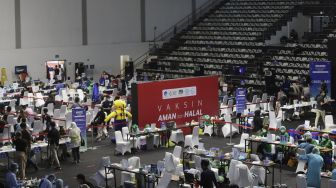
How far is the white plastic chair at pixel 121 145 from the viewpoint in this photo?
20.1 m

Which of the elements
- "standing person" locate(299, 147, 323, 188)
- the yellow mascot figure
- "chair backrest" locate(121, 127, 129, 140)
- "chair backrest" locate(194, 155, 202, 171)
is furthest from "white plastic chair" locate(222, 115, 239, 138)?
"standing person" locate(299, 147, 323, 188)

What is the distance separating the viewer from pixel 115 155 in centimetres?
2020

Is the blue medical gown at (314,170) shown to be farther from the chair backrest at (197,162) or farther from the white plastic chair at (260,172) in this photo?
the chair backrest at (197,162)

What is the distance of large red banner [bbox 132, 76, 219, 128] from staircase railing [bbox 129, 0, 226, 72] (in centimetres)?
1909

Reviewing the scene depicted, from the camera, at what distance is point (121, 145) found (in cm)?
2011

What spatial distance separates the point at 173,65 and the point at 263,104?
14349mm

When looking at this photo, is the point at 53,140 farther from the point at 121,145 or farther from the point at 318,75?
the point at 318,75

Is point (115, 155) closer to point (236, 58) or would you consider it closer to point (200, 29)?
point (236, 58)

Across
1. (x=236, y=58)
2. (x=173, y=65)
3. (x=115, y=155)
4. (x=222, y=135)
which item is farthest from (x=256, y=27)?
(x=115, y=155)

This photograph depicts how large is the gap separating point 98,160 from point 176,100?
4.98m

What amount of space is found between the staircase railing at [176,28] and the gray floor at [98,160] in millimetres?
21285

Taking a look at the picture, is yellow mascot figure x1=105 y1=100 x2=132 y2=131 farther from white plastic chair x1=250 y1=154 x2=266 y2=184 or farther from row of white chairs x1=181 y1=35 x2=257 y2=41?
row of white chairs x1=181 y1=35 x2=257 y2=41

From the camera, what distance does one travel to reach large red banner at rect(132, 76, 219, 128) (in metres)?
22.5

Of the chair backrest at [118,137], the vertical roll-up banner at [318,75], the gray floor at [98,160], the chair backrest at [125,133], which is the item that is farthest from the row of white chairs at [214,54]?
the chair backrest at [118,137]
